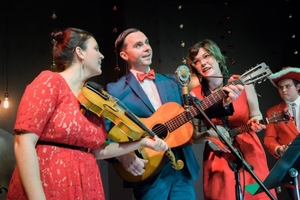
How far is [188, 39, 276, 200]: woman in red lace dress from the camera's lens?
8.70 ft

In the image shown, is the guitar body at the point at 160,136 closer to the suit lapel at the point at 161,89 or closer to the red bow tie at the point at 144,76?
the suit lapel at the point at 161,89

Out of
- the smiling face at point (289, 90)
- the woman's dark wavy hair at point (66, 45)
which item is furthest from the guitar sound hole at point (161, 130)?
the smiling face at point (289, 90)

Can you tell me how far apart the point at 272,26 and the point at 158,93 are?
114 inches

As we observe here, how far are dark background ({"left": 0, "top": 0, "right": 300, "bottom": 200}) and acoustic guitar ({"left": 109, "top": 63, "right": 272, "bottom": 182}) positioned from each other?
4.97ft

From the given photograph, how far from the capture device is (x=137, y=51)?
282 cm

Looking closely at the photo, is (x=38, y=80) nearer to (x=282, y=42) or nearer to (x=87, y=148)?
(x=87, y=148)

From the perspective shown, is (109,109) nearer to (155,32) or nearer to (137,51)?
(137,51)

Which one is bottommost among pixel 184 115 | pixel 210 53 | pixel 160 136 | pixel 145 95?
pixel 160 136

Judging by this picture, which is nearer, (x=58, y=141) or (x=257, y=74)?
(x=58, y=141)

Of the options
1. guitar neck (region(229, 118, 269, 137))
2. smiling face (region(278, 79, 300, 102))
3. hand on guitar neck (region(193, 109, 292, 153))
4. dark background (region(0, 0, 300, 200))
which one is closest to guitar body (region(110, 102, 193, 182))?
hand on guitar neck (region(193, 109, 292, 153))

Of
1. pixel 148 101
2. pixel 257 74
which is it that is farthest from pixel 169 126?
pixel 257 74

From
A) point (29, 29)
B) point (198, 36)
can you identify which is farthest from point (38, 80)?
point (198, 36)

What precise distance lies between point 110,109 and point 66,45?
0.46 metres

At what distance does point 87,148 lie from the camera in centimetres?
200
